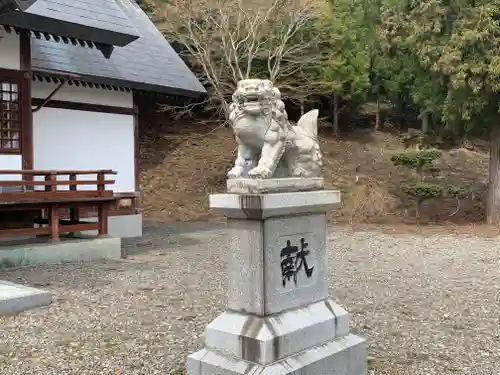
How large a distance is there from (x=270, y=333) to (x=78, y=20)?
27.2 ft

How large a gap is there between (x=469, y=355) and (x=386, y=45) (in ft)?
41.6

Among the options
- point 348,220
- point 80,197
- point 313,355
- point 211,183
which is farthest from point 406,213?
point 313,355

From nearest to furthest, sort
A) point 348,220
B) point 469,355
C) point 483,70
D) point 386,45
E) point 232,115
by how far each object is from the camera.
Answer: point 232,115 < point 469,355 < point 483,70 < point 386,45 < point 348,220

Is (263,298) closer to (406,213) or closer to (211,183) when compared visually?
(406,213)

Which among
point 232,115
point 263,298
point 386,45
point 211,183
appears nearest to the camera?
point 263,298

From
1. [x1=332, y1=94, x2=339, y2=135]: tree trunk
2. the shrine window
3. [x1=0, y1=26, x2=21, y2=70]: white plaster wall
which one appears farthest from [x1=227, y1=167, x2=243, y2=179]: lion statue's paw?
[x1=332, y1=94, x2=339, y2=135]: tree trunk

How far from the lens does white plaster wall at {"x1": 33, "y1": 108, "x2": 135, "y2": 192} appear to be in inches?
500

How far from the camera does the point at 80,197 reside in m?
10.6

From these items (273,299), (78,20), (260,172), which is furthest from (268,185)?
(78,20)

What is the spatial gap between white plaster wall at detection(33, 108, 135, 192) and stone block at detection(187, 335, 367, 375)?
937 centimetres

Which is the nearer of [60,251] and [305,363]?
[305,363]

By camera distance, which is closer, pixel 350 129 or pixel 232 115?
pixel 232 115

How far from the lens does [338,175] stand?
24.2 meters

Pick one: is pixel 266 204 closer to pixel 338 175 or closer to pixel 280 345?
pixel 280 345
